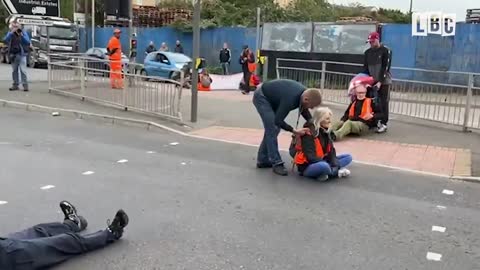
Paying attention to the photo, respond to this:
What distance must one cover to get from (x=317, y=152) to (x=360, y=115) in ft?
11.6

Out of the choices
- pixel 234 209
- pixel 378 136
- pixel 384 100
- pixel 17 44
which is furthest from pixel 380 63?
pixel 17 44

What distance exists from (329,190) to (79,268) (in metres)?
3.32

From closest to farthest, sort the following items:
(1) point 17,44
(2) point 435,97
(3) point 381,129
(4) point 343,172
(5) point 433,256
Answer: (5) point 433,256 < (4) point 343,172 < (3) point 381,129 < (2) point 435,97 < (1) point 17,44

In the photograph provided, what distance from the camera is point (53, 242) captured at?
408cm

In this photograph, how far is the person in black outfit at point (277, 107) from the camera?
680 cm

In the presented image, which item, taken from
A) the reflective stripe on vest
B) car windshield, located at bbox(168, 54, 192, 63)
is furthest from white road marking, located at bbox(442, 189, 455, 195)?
car windshield, located at bbox(168, 54, 192, 63)

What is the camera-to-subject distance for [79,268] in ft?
13.4

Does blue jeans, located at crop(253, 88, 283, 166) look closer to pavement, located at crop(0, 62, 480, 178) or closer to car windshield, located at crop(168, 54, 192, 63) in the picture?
pavement, located at crop(0, 62, 480, 178)

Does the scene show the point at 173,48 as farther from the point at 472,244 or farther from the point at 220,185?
the point at 472,244

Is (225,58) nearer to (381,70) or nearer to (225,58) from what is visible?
(225,58)

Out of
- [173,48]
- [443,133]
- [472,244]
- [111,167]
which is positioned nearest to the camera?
[472,244]

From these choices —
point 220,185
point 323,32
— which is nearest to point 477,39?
point 323,32

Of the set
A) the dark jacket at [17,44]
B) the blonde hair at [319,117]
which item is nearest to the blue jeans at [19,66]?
the dark jacket at [17,44]

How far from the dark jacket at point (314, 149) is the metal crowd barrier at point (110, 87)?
4699mm
